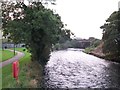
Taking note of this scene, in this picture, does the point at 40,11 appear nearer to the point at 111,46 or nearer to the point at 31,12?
the point at 31,12

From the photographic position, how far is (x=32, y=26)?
36.0m

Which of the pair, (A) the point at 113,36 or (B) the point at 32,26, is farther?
Answer: (A) the point at 113,36

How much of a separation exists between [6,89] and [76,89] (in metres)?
9.42

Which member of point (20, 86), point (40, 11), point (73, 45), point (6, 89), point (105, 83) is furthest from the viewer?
point (73, 45)

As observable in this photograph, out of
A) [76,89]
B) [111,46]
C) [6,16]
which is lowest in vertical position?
[76,89]

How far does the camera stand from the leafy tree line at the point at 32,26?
1400 inches

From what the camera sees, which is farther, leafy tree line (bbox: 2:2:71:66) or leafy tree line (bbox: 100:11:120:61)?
leafy tree line (bbox: 100:11:120:61)

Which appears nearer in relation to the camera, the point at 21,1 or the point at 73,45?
the point at 21,1

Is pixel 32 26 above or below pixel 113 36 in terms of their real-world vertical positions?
above

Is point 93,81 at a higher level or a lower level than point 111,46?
lower

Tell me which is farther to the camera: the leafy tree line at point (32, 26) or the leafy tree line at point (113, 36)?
the leafy tree line at point (113, 36)

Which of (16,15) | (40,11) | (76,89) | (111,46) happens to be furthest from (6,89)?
(111,46)

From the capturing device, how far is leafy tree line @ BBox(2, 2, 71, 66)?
35562mm

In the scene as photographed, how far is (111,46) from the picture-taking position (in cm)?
5566
